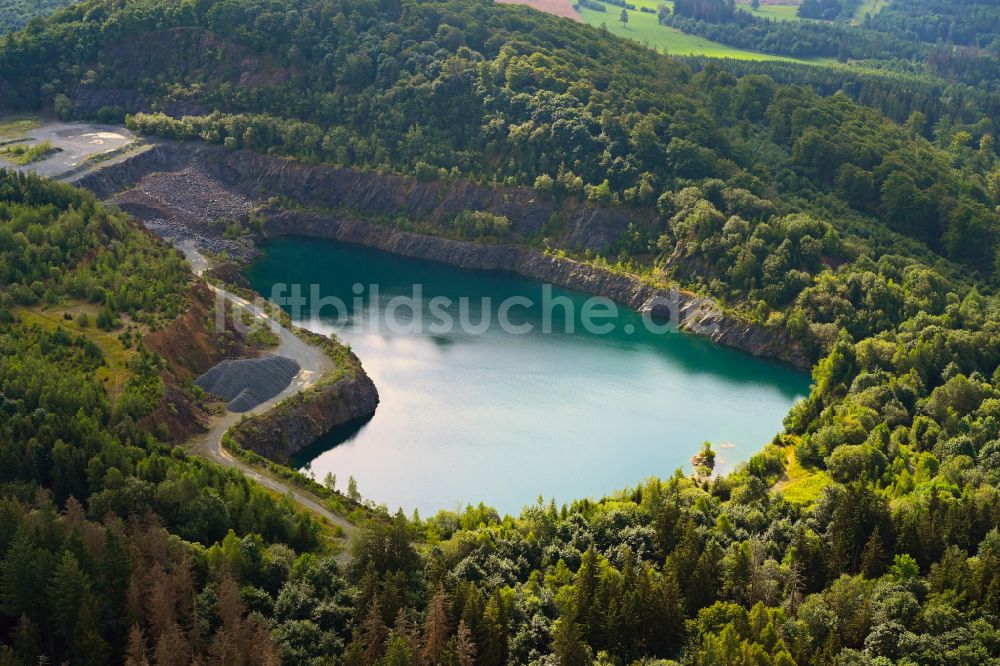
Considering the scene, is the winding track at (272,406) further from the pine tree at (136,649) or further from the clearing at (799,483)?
the clearing at (799,483)

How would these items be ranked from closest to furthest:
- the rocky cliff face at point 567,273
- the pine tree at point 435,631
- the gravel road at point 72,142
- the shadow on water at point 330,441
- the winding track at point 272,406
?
the pine tree at point 435,631 < the winding track at point 272,406 < the shadow on water at point 330,441 < the rocky cliff face at point 567,273 < the gravel road at point 72,142

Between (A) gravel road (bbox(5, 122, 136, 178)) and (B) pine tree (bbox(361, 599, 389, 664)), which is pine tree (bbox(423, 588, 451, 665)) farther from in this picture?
(A) gravel road (bbox(5, 122, 136, 178))

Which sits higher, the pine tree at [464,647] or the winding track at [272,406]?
the pine tree at [464,647]

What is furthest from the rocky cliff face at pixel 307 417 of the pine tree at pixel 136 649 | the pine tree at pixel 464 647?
the pine tree at pixel 464 647

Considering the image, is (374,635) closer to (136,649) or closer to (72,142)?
(136,649)

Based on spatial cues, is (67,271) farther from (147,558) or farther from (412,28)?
(412,28)

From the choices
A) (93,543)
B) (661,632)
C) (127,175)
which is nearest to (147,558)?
(93,543)
